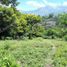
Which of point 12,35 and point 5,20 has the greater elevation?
point 5,20

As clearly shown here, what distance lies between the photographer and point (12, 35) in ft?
124

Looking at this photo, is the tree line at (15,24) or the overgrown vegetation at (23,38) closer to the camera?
the overgrown vegetation at (23,38)

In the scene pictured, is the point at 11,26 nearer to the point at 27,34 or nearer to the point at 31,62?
the point at 27,34

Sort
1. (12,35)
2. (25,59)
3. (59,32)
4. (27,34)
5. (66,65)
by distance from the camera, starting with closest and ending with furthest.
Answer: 1. (66,65)
2. (25,59)
3. (12,35)
4. (27,34)
5. (59,32)

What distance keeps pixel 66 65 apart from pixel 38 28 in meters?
31.6

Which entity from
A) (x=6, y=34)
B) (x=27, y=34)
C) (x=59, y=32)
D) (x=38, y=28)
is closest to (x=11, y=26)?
(x=6, y=34)

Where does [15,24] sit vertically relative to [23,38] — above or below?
above

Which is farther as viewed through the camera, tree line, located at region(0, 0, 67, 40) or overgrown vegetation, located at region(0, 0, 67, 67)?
tree line, located at region(0, 0, 67, 40)

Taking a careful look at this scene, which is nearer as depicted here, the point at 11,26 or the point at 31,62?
the point at 31,62

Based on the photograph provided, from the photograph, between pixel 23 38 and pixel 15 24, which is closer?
pixel 15 24

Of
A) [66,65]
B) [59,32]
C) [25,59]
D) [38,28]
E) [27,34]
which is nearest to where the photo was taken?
[66,65]

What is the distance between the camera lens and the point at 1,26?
1446 inches

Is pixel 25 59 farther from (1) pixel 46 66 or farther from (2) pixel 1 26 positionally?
(2) pixel 1 26

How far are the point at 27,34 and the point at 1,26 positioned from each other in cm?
584
